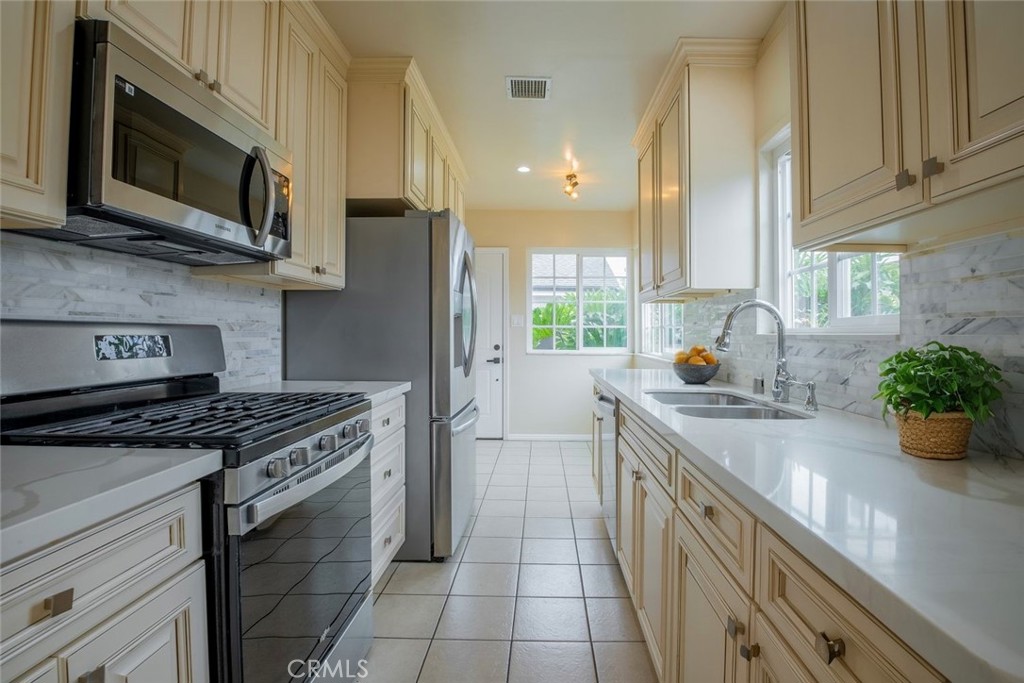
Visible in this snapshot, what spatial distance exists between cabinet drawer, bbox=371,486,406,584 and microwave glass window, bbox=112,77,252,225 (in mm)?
1279

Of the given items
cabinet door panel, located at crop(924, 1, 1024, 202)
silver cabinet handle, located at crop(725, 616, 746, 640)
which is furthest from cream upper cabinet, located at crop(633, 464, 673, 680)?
cabinet door panel, located at crop(924, 1, 1024, 202)

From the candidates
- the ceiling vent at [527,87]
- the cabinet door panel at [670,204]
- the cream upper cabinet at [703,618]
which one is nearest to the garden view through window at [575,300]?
the cabinet door panel at [670,204]

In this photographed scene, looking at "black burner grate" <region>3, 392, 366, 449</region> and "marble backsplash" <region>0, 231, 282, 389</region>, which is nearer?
"black burner grate" <region>3, 392, 366, 449</region>

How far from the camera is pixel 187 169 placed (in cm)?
123

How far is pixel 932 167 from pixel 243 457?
147 centimetres

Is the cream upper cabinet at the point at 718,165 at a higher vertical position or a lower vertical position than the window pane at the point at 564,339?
higher

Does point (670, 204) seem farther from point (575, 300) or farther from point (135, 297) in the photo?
point (575, 300)

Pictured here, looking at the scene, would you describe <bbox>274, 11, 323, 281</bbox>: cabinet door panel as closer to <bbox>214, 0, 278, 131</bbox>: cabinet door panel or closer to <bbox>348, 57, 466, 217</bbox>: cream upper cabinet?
<bbox>214, 0, 278, 131</bbox>: cabinet door panel

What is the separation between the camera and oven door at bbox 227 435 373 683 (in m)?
0.98

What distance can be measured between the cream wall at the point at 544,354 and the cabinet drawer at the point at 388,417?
9.43 ft

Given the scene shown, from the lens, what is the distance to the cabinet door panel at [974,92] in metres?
0.68

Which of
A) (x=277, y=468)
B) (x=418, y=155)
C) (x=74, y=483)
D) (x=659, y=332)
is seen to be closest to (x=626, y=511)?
(x=277, y=468)

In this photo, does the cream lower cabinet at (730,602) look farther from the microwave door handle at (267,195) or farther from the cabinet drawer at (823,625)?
the microwave door handle at (267,195)

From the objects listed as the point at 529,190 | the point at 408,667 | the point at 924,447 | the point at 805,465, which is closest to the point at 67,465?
the point at 408,667
